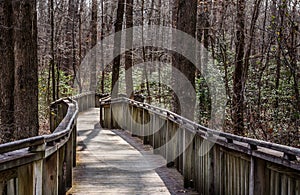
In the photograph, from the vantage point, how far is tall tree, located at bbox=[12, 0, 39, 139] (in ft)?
23.8

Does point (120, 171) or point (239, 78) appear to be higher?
point (239, 78)

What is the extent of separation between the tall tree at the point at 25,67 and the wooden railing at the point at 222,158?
268cm

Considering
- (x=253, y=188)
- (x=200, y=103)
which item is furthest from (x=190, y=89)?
(x=200, y=103)

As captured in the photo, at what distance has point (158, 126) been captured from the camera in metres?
9.00

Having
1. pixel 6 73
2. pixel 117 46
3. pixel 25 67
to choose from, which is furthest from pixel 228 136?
pixel 117 46

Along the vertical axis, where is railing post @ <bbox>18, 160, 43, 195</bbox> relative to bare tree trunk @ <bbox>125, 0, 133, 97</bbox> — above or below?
below

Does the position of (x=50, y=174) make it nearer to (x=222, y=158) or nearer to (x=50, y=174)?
(x=50, y=174)

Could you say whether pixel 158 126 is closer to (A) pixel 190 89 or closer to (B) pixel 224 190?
(A) pixel 190 89

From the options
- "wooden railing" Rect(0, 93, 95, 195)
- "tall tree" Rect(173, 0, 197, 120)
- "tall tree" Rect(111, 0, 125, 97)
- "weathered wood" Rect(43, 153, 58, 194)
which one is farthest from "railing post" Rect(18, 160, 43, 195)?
"tall tree" Rect(111, 0, 125, 97)

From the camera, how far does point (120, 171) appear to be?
7516 mm

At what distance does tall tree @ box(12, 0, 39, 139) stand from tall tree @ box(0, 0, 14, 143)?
2.77 feet

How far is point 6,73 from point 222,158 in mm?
5996

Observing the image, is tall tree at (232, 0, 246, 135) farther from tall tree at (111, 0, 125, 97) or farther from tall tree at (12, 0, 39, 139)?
tall tree at (111, 0, 125, 97)

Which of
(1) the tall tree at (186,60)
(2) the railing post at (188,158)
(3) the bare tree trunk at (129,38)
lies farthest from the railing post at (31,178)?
(3) the bare tree trunk at (129,38)
